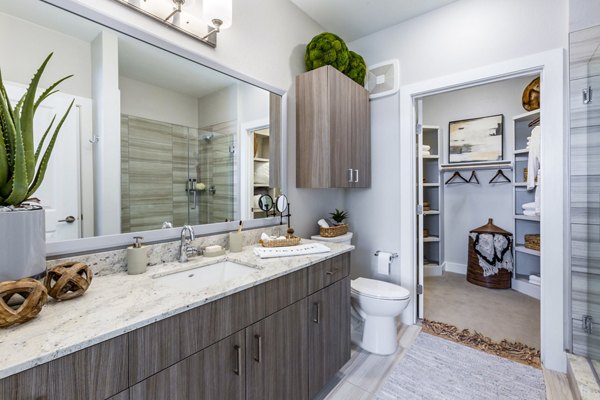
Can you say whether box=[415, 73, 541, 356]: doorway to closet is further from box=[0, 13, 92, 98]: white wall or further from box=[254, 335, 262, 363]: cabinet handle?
box=[0, 13, 92, 98]: white wall

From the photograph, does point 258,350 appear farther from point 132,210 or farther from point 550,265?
point 550,265

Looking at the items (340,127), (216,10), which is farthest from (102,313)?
(340,127)

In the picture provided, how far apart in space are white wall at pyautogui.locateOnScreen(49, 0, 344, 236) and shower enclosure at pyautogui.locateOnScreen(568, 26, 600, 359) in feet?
5.88

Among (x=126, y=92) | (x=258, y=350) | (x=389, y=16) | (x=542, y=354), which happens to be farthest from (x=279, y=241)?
(x=389, y=16)

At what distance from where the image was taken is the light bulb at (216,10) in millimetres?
1477

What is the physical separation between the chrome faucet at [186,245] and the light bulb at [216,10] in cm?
115

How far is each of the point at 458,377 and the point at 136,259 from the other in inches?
83.6

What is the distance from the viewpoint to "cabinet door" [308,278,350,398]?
1519 millimetres

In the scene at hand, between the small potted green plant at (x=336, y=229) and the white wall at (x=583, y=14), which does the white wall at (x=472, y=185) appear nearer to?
the white wall at (x=583, y=14)

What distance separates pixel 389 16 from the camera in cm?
243

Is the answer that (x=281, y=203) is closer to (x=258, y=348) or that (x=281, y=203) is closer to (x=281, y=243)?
(x=281, y=243)

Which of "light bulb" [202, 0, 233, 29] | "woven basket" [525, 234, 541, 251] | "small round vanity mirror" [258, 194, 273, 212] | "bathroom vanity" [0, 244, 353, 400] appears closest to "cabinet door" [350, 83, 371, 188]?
"small round vanity mirror" [258, 194, 273, 212]

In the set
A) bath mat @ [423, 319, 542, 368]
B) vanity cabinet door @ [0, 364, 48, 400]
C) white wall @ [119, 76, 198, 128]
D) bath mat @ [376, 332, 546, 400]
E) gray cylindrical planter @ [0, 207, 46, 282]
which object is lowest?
bath mat @ [376, 332, 546, 400]

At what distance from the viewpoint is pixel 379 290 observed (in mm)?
2107
